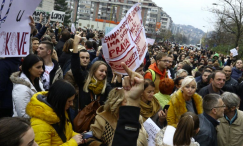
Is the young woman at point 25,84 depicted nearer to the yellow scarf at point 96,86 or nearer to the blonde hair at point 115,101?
the yellow scarf at point 96,86

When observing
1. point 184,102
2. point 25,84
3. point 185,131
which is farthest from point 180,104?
point 25,84

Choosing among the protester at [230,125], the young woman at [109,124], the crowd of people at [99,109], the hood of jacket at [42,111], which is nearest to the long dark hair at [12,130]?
the crowd of people at [99,109]

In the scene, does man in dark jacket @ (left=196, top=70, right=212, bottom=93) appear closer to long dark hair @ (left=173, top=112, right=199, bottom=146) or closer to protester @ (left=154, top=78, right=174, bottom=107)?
protester @ (left=154, top=78, right=174, bottom=107)

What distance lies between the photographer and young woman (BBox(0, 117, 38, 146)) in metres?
1.69

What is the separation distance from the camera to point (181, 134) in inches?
104

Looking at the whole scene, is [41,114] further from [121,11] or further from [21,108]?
[121,11]

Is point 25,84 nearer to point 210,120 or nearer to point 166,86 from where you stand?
point 166,86

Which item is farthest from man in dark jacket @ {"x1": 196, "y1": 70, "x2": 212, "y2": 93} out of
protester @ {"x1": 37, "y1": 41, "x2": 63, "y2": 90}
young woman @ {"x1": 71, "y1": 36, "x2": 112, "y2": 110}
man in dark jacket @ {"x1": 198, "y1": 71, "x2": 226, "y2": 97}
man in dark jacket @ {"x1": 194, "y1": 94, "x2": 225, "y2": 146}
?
protester @ {"x1": 37, "y1": 41, "x2": 63, "y2": 90}

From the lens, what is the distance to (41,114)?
2428 millimetres

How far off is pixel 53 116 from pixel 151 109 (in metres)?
1.71

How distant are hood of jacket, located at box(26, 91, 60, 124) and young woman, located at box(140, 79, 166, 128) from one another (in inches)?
60.2

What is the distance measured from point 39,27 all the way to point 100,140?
438 centimetres

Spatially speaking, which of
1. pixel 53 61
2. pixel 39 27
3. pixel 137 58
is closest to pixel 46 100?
pixel 137 58

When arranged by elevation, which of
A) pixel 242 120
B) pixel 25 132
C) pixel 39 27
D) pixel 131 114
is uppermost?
pixel 39 27
